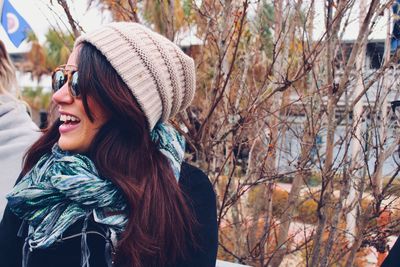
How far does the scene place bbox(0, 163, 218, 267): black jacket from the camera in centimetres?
145

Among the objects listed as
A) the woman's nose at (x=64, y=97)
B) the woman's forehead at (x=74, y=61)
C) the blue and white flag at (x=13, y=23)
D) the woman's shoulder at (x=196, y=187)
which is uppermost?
the blue and white flag at (x=13, y=23)

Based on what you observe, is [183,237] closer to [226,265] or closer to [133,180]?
[133,180]

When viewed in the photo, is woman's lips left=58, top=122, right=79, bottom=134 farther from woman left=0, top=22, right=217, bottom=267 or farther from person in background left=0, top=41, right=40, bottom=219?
person in background left=0, top=41, right=40, bottom=219

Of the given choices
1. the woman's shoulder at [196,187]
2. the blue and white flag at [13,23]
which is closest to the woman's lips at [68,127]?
the woman's shoulder at [196,187]

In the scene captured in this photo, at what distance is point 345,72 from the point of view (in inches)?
103

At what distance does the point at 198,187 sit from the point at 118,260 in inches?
15.8

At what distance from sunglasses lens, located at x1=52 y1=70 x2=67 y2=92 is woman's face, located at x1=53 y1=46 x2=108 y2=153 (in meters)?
0.02

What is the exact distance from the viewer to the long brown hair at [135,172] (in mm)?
1404

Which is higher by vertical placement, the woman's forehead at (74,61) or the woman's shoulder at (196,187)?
the woman's forehead at (74,61)

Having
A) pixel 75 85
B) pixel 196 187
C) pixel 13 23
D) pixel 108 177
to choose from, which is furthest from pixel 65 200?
pixel 13 23

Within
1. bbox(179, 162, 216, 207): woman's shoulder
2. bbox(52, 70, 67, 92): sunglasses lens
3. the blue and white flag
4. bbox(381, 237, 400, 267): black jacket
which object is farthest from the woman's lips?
the blue and white flag

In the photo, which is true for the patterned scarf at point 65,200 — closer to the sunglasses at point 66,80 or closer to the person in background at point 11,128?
the sunglasses at point 66,80

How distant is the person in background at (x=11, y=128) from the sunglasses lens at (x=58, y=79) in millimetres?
685

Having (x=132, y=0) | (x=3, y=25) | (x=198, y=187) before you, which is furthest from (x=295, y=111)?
(x=3, y=25)
